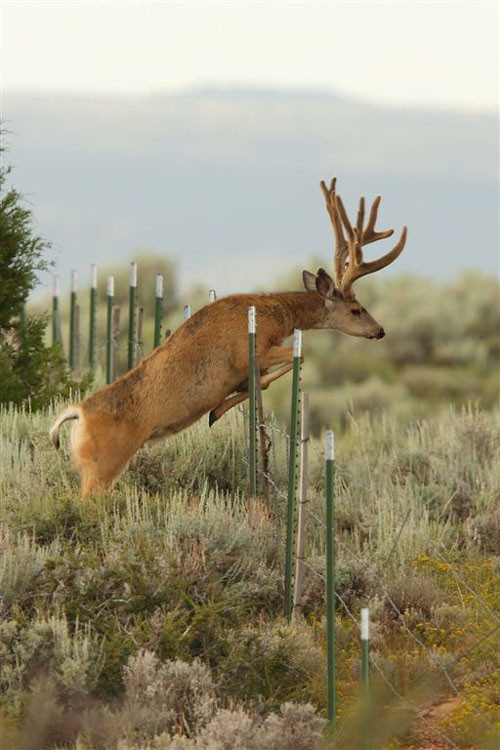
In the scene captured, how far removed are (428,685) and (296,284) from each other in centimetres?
2123

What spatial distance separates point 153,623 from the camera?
795 cm

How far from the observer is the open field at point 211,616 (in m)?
7.24

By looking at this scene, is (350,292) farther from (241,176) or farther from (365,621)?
(241,176)

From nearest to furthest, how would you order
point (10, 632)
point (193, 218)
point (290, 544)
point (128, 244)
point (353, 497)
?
point (10, 632) → point (290, 544) → point (353, 497) → point (128, 244) → point (193, 218)

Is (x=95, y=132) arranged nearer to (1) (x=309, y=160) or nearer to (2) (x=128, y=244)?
(1) (x=309, y=160)

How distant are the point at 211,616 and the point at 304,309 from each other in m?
2.50

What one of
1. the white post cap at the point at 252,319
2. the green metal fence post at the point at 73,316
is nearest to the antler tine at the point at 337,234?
the white post cap at the point at 252,319

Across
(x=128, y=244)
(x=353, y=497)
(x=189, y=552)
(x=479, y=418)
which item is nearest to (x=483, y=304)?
(x=479, y=418)

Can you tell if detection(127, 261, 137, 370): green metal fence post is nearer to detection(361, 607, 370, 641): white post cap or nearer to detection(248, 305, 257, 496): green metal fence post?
detection(248, 305, 257, 496): green metal fence post

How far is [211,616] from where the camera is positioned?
319 inches

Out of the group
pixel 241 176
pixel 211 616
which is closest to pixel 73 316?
pixel 211 616

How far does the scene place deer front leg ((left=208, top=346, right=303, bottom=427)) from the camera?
9219 mm

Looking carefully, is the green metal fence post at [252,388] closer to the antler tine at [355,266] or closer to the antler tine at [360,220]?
the antler tine at [355,266]

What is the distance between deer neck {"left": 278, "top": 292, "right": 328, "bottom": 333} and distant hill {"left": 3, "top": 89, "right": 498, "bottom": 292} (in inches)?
2659
